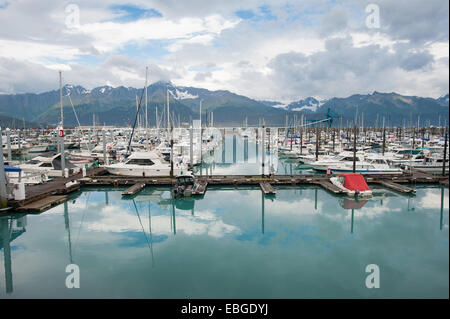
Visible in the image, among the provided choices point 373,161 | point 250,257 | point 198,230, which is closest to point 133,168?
point 198,230

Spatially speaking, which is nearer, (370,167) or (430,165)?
(370,167)

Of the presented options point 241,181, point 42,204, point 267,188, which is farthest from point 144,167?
point 267,188

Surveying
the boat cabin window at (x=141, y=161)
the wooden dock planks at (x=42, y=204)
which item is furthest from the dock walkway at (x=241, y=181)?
the wooden dock planks at (x=42, y=204)

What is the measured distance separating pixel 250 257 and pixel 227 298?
11.6 feet

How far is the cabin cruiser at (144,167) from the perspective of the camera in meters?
30.9

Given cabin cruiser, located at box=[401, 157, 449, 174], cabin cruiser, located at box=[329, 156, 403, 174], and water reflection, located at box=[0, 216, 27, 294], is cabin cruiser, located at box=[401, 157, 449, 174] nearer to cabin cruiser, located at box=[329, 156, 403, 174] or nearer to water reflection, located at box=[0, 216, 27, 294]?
cabin cruiser, located at box=[329, 156, 403, 174]

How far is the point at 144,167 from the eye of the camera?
3075 cm

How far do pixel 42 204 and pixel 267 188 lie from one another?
59.2 ft

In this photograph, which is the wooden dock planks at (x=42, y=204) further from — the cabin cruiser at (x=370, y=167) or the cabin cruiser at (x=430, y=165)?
the cabin cruiser at (x=430, y=165)

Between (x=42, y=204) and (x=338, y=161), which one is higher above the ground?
(x=338, y=161)

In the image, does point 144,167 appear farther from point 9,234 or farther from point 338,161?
point 338,161

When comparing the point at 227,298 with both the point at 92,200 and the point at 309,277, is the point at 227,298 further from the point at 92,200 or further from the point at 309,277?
the point at 92,200

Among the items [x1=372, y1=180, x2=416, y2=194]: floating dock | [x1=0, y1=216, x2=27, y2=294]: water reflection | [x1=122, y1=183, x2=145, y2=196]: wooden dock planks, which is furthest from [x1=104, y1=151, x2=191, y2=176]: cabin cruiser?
[x1=372, y1=180, x2=416, y2=194]: floating dock

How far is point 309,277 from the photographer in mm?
11898
